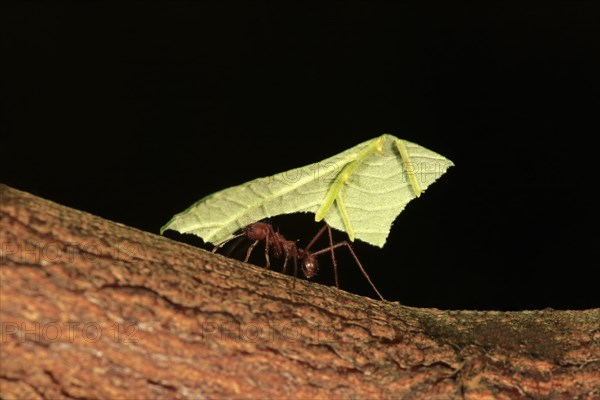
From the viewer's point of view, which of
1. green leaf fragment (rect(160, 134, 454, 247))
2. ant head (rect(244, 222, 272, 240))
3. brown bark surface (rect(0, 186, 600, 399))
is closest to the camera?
brown bark surface (rect(0, 186, 600, 399))

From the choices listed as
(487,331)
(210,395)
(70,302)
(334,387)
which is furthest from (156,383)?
(487,331)

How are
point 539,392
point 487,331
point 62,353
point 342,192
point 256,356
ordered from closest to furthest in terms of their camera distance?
point 62,353 < point 256,356 < point 539,392 < point 487,331 < point 342,192

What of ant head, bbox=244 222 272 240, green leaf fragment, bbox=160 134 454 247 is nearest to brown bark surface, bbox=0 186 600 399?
green leaf fragment, bbox=160 134 454 247

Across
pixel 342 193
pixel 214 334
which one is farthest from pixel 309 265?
pixel 214 334

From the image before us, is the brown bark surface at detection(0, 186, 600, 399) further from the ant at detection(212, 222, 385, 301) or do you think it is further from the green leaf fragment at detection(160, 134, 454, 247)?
the ant at detection(212, 222, 385, 301)

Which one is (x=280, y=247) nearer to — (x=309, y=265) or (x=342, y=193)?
(x=309, y=265)

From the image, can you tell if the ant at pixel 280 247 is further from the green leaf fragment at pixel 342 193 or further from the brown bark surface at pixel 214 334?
the brown bark surface at pixel 214 334

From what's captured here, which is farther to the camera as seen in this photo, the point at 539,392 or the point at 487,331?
the point at 487,331

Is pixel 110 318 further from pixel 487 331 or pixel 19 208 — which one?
pixel 487 331
